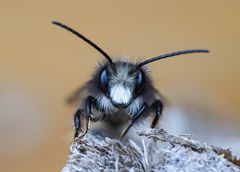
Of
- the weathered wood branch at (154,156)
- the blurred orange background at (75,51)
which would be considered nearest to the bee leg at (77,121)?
the weathered wood branch at (154,156)

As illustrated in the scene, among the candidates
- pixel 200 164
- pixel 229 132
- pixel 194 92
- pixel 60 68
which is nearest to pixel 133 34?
pixel 60 68

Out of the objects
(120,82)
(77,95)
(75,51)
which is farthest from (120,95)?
(75,51)

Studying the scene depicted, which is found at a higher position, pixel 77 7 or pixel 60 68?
pixel 77 7

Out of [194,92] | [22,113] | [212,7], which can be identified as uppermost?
[212,7]

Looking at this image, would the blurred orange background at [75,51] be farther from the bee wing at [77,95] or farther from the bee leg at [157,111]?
the bee leg at [157,111]

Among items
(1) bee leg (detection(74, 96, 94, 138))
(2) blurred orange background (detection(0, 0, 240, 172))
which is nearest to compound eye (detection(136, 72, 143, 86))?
(1) bee leg (detection(74, 96, 94, 138))

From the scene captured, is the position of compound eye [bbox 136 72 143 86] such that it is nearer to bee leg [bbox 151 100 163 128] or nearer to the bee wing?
bee leg [bbox 151 100 163 128]

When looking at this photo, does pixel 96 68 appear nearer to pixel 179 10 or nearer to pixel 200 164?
pixel 200 164

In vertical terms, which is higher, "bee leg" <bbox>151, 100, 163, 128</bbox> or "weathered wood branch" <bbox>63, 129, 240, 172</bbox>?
"weathered wood branch" <bbox>63, 129, 240, 172</bbox>
